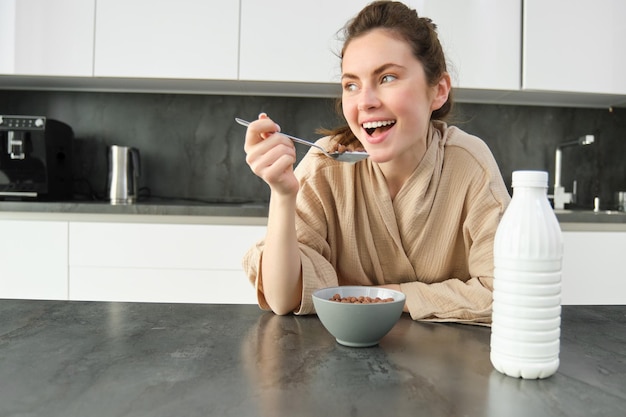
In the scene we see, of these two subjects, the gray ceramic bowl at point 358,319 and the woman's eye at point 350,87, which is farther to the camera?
the woman's eye at point 350,87

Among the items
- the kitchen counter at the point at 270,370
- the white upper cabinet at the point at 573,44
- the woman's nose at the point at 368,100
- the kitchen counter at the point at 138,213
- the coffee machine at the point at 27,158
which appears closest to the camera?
the kitchen counter at the point at 270,370

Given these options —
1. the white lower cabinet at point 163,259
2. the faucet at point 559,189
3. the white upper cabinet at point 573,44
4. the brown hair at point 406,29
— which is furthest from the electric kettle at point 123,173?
the faucet at point 559,189

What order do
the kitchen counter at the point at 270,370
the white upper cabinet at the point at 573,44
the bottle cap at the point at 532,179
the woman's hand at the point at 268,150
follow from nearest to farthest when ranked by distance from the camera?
the kitchen counter at the point at 270,370, the bottle cap at the point at 532,179, the woman's hand at the point at 268,150, the white upper cabinet at the point at 573,44

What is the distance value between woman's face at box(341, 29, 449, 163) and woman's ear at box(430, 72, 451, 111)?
96 mm

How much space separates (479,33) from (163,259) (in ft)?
5.50

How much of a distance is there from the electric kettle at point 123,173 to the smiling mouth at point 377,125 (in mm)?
1621

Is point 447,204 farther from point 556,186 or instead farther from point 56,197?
point 56,197

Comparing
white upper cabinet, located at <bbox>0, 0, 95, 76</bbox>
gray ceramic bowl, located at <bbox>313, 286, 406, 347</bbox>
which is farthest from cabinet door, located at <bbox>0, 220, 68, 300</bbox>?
gray ceramic bowl, located at <bbox>313, 286, 406, 347</bbox>

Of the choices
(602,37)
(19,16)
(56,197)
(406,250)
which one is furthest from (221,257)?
(602,37)

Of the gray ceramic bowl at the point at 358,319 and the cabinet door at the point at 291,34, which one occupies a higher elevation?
the cabinet door at the point at 291,34

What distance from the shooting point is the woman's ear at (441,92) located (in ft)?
4.20

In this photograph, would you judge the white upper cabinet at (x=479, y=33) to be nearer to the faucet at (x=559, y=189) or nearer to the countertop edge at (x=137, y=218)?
the faucet at (x=559, y=189)

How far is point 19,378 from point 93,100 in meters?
2.41

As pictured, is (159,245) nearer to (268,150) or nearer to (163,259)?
(163,259)
